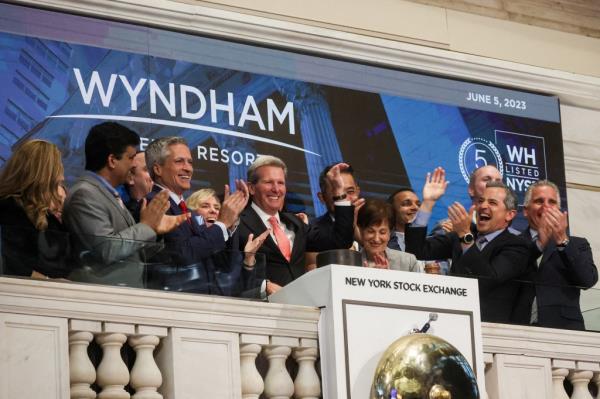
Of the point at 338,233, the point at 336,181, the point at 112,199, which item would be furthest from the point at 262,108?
the point at 112,199

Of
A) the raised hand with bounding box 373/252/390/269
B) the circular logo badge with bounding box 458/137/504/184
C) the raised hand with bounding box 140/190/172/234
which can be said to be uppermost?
the circular logo badge with bounding box 458/137/504/184

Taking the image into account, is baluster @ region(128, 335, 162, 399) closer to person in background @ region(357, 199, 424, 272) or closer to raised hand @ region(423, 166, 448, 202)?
person in background @ region(357, 199, 424, 272)

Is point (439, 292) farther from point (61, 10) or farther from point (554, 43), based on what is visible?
point (554, 43)

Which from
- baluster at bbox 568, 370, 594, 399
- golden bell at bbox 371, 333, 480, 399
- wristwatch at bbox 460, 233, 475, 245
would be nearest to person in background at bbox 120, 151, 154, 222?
wristwatch at bbox 460, 233, 475, 245

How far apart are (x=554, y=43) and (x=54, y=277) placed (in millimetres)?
5373

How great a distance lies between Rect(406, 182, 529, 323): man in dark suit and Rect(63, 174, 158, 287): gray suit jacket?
1.56 m

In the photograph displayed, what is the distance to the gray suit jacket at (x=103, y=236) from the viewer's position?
18.6 feet

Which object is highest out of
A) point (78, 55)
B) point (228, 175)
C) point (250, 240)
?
point (78, 55)

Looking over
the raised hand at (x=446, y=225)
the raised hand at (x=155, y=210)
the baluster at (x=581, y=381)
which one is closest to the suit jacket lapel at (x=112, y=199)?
the raised hand at (x=155, y=210)

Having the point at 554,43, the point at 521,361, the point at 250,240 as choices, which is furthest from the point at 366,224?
the point at 554,43

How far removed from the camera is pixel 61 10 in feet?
26.1

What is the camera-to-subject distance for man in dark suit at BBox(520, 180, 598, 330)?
6785 mm

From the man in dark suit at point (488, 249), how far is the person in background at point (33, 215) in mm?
1883

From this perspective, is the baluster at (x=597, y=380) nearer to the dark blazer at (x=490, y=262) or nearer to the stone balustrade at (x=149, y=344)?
the dark blazer at (x=490, y=262)
